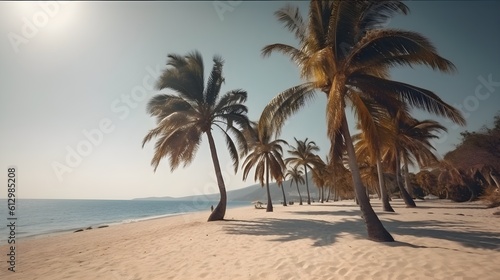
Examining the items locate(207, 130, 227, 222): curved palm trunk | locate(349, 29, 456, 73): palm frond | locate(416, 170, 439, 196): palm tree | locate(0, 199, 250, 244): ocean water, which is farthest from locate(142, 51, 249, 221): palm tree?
locate(416, 170, 439, 196): palm tree

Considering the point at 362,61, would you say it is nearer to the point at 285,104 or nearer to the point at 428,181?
the point at 285,104

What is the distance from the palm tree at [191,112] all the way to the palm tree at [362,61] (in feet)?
27.3

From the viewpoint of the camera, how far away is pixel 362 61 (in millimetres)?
9211

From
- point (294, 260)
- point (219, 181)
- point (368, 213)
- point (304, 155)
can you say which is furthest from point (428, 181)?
point (294, 260)

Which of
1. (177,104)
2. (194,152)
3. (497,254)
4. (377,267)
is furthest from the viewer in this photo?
(194,152)

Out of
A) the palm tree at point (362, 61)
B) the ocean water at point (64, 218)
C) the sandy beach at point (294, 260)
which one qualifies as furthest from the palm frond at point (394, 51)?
the ocean water at point (64, 218)

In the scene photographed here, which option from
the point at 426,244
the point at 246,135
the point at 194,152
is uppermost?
the point at 246,135

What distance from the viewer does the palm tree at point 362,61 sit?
8.22 m

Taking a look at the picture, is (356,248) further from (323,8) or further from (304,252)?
(323,8)

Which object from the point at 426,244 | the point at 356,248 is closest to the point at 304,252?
the point at 356,248

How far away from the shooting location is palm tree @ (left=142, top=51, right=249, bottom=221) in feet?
53.5

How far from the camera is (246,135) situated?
764 inches

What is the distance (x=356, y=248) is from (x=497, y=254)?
3263 mm

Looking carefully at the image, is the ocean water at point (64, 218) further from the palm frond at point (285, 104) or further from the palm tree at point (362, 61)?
the palm tree at point (362, 61)
